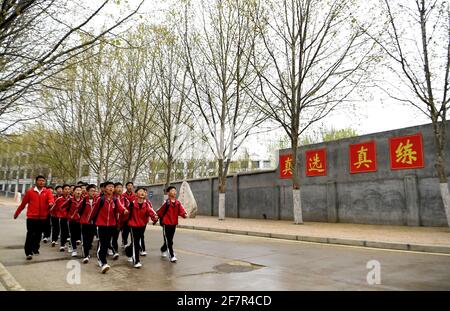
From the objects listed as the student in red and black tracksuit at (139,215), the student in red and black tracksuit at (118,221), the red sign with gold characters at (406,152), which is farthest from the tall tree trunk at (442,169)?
the student in red and black tracksuit at (118,221)

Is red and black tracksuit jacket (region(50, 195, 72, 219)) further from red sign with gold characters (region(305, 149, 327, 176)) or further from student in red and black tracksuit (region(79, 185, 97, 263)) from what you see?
red sign with gold characters (region(305, 149, 327, 176))

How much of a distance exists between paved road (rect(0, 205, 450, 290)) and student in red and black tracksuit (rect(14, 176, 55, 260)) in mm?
343

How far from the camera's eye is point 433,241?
857 centimetres

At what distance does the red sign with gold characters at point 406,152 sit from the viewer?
12.7 metres

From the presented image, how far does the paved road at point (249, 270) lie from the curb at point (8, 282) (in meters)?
0.13

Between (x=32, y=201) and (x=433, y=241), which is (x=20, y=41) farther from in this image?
(x=433, y=241)

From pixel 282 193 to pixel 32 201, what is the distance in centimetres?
1276

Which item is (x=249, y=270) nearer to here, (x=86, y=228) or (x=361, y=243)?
(x=86, y=228)

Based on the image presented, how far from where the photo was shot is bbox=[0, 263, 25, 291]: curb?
15.8 feet

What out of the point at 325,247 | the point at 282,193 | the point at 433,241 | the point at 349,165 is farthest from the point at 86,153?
the point at 433,241

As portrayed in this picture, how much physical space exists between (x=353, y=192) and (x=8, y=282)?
13036mm

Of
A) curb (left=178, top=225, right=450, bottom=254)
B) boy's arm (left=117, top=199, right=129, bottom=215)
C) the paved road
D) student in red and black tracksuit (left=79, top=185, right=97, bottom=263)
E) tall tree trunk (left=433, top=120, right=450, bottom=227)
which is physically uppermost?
tall tree trunk (left=433, top=120, right=450, bottom=227)

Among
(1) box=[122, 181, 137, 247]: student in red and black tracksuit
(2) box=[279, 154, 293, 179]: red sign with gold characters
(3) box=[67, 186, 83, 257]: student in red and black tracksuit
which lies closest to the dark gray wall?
(2) box=[279, 154, 293, 179]: red sign with gold characters

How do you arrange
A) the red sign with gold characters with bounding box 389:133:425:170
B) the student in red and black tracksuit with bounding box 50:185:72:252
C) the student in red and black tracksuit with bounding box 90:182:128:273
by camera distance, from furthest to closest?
the red sign with gold characters with bounding box 389:133:425:170, the student in red and black tracksuit with bounding box 50:185:72:252, the student in red and black tracksuit with bounding box 90:182:128:273
